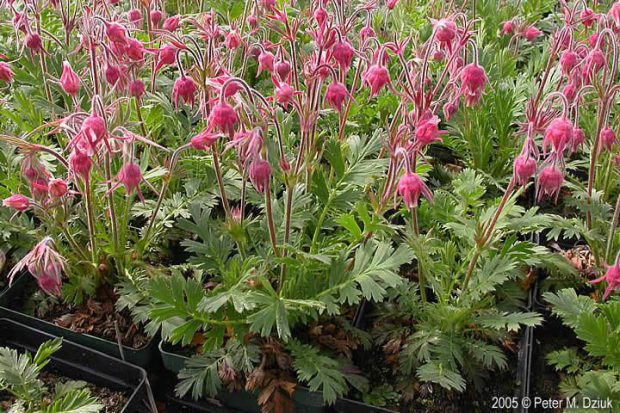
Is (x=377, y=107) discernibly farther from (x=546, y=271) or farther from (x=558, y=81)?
(x=546, y=271)

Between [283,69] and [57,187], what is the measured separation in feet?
2.74

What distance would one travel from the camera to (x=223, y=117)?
1570 mm

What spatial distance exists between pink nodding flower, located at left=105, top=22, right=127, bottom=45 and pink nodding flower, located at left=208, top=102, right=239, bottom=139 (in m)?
0.52

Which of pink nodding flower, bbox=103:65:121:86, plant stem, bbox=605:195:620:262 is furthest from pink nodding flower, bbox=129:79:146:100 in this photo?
plant stem, bbox=605:195:620:262

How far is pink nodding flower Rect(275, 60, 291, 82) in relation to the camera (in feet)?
6.90

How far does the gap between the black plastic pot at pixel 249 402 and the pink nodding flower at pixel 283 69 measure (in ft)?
3.30

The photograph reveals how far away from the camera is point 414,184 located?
1643 millimetres

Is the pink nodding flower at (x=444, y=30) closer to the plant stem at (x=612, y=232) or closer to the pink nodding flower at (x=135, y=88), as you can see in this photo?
the plant stem at (x=612, y=232)

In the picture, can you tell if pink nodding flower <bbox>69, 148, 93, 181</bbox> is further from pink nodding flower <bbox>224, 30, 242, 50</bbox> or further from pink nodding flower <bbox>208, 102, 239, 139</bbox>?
pink nodding flower <bbox>224, 30, 242, 50</bbox>

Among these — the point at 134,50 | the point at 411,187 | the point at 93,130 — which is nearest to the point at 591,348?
the point at 411,187

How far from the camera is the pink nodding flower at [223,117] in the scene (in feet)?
5.15

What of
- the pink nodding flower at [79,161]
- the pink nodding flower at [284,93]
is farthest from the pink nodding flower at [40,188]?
the pink nodding flower at [284,93]

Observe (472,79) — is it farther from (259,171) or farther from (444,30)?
(259,171)

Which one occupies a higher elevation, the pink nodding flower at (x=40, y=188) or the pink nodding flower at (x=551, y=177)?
the pink nodding flower at (x=551, y=177)
